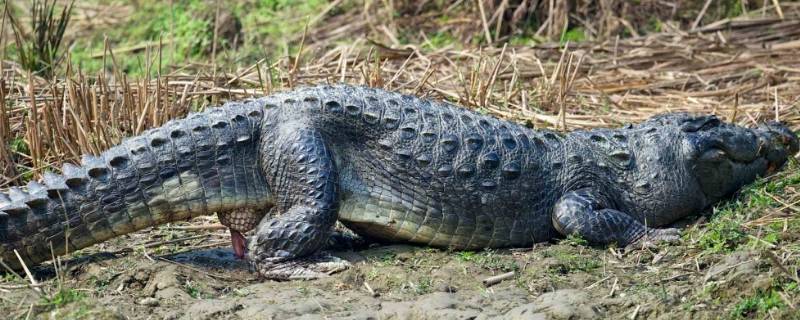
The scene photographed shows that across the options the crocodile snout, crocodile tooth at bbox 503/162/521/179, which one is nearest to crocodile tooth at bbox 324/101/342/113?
crocodile tooth at bbox 503/162/521/179

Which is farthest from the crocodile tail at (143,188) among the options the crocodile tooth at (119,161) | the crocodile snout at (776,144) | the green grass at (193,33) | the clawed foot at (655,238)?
A: the green grass at (193,33)

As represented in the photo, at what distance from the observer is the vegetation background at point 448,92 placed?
527cm

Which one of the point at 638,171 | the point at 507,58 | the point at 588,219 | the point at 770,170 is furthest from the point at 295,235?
the point at 507,58

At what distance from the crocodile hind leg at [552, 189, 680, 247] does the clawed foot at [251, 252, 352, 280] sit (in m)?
1.27

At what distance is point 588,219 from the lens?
6176 mm

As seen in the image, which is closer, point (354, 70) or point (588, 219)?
point (588, 219)

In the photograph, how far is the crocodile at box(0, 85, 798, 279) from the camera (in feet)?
19.0

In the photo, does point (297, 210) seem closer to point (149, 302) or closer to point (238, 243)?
point (238, 243)

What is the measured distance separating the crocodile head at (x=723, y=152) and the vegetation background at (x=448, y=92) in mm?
155

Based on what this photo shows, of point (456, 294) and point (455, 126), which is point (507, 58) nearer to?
point (455, 126)

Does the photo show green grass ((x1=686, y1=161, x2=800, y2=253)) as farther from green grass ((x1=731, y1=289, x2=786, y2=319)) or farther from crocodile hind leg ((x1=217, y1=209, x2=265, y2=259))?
crocodile hind leg ((x1=217, y1=209, x2=265, y2=259))

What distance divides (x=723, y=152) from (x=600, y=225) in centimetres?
102

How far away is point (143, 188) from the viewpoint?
5824mm

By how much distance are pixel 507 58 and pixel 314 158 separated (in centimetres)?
459
